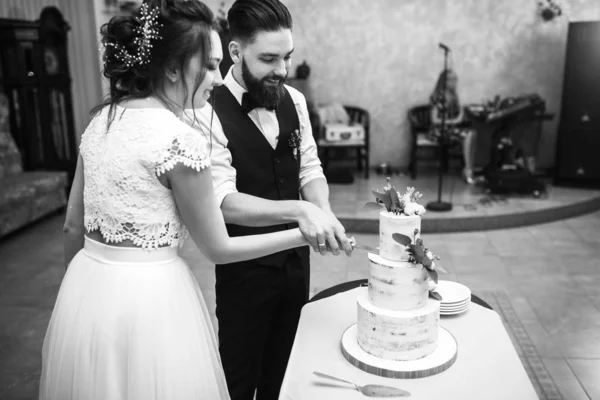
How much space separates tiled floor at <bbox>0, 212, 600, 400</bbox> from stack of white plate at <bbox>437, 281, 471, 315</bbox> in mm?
1192

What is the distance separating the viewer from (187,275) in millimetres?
1541

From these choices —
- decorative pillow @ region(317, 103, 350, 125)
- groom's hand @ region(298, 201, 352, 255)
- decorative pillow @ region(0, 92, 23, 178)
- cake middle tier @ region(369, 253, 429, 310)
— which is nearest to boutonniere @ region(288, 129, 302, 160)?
groom's hand @ region(298, 201, 352, 255)

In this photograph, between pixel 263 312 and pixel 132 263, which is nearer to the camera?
pixel 132 263

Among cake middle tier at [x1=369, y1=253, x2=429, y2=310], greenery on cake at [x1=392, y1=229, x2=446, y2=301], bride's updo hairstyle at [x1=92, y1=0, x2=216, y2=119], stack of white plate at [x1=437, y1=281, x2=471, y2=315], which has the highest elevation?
bride's updo hairstyle at [x1=92, y1=0, x2=216, y2=119]

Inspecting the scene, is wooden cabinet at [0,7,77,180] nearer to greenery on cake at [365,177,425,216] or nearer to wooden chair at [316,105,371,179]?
wooden chair at [316,105,371,179]

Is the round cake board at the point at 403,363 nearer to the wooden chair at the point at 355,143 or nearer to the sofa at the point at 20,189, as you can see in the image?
the sofa at the point at 20,189

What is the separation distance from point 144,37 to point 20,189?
4.55 meters

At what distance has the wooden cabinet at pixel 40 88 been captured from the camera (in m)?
5.89

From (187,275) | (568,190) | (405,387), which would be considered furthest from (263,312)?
(568,190)

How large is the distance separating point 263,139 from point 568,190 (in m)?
5.30

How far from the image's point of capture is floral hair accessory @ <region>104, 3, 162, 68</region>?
137 centimetres

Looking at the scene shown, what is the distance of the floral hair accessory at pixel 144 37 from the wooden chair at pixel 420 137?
559cm

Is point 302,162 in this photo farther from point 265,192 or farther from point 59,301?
point 59,301

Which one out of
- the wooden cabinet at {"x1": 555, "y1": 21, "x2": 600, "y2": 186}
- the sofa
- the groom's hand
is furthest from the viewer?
the wooden cabinet at {"x1": 555, "y1": 21, "x2": 600, "y2": 186}
